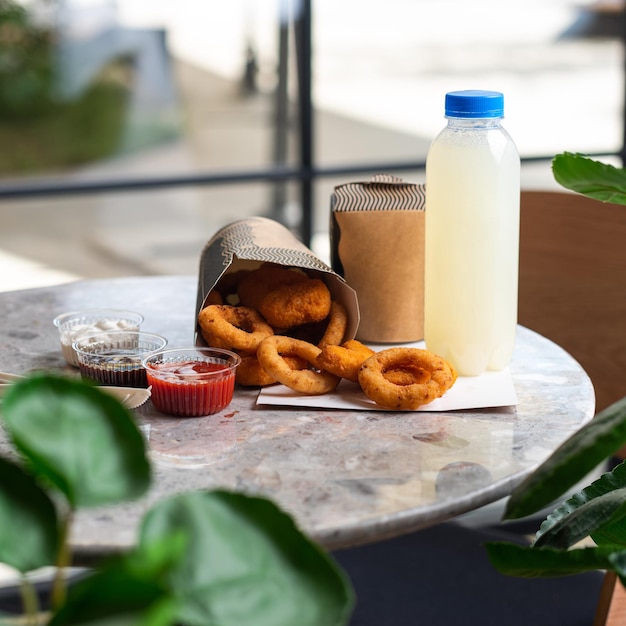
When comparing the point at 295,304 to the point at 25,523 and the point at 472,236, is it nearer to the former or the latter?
the point at 472,236

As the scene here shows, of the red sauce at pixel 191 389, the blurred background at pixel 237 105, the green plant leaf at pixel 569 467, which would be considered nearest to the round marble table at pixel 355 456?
the red sauce at pixel 191 389

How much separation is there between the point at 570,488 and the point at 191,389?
53cm

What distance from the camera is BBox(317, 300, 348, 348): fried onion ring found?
124cm

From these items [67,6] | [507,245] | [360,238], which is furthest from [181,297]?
[67,6]

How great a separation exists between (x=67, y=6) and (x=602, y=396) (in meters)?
2.25

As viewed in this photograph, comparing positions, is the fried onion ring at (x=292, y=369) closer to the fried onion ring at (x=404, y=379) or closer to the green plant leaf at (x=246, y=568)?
the fried onion ring at (x=404, y=379)

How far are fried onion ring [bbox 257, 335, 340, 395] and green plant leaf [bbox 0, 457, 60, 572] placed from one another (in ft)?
2.38

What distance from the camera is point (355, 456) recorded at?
1.01 meters

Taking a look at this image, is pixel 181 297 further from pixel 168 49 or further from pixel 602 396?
pixel 168 49

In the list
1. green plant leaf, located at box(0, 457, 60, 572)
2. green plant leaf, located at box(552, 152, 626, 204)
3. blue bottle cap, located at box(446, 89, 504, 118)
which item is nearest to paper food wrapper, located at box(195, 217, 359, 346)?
blue bottle cap, located at box(446, 89, 504, 118)

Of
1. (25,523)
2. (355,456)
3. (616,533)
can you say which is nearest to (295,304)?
(355,456)

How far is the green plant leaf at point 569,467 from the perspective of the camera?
0.65 metres

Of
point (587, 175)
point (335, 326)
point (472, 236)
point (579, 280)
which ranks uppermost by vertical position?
point (587, 175)

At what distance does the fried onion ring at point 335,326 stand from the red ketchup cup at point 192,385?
0.14 metres
